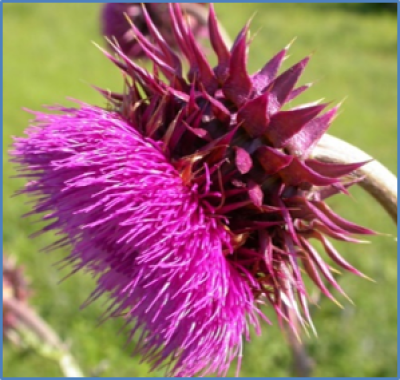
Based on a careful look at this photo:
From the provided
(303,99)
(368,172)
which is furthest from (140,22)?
(303,99)

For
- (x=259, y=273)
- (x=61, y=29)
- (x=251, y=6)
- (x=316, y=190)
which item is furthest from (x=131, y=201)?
(x=251, y=6)

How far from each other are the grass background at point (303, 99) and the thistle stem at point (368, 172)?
0.22ft

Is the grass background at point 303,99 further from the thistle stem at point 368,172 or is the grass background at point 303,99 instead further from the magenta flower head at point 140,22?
the magenta flower head at point 140,22

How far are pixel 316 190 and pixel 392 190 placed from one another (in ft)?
0.67

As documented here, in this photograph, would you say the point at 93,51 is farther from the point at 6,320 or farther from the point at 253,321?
the point at 253,321

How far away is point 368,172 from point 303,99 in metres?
7.59

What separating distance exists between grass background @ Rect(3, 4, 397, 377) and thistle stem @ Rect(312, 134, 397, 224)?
2.6 inches

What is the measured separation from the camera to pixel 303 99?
9.18m

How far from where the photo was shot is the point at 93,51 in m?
11.1

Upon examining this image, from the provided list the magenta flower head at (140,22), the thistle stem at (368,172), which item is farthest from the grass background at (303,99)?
the magenta flower head at (140,22)

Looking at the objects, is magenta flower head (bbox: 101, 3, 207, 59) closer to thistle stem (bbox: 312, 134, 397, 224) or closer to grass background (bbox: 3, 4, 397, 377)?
grass background (bbox: 3, 4, 397, 377)

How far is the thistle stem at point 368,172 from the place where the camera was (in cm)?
172

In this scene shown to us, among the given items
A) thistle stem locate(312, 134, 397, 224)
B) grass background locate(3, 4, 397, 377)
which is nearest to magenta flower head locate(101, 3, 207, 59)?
grass background locate(3, 4, 397, 377)

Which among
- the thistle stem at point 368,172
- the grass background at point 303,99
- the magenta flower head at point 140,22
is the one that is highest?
the thistle stem at point 368,172
